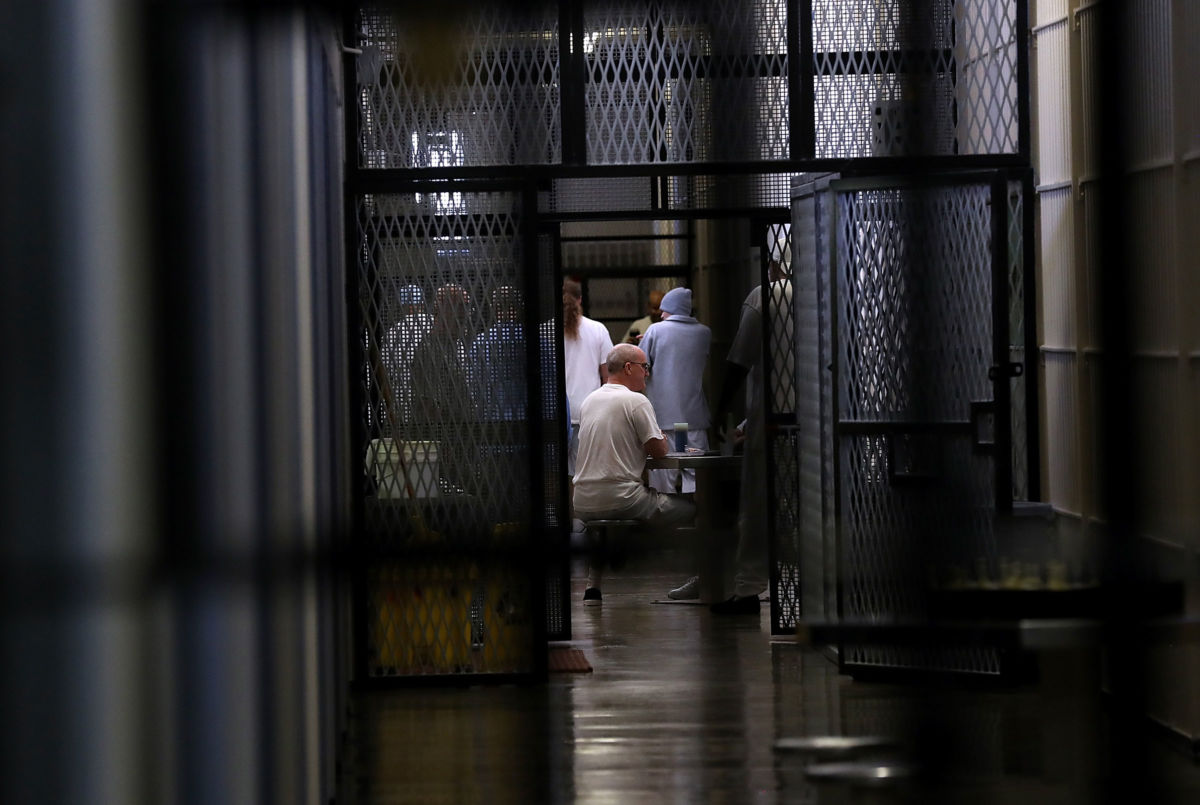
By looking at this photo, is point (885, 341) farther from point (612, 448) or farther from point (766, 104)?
point (612, 448)

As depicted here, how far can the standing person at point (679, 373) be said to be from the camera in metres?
6.59

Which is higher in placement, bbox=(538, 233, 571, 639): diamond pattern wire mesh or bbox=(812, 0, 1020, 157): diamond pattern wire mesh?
bbox=(812, 0, 1020, 157): diamond pattern wire mesh

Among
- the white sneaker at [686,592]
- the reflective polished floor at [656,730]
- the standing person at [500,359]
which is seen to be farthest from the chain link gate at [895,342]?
the white sneaker at [686,592]

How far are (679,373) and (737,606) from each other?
120cm

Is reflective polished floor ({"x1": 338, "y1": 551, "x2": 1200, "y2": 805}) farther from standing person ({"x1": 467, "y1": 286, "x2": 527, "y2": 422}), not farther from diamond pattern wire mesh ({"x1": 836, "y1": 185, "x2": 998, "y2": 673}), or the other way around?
standing person ({"x1": 467, "y1": 286, "x2": 527, "y2": 422})

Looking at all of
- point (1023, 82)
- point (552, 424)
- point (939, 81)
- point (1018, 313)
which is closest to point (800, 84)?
point (939, 81)

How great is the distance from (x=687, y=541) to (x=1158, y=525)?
1.04 ft

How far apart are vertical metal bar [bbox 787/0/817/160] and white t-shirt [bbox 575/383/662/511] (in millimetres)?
1308

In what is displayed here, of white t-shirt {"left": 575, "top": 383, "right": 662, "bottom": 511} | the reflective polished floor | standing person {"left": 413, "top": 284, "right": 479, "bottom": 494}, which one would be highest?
standing person {"left": 413, "top": 284, "right": 479, "bottom": 494}

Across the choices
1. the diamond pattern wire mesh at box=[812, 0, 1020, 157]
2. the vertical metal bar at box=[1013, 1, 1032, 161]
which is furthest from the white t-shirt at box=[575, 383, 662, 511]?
the vertical metal bar at box=[1013, 1, 1032, 161]

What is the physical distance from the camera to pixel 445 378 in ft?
14.7

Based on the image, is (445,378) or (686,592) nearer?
(445,378)

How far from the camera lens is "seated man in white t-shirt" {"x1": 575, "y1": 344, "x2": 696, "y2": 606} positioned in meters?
5.20

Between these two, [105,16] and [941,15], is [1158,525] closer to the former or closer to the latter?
[105,16]
